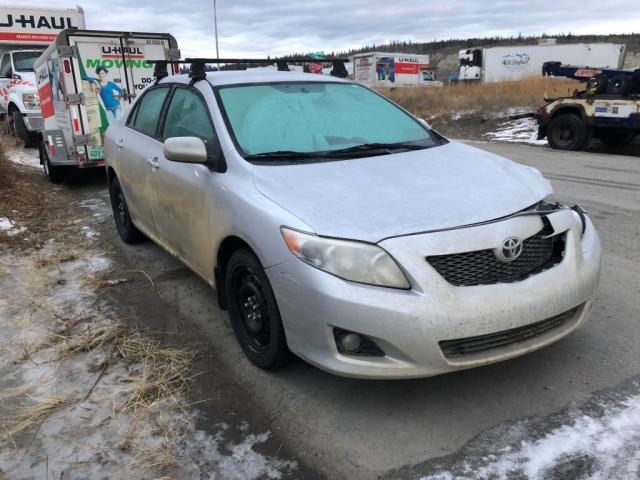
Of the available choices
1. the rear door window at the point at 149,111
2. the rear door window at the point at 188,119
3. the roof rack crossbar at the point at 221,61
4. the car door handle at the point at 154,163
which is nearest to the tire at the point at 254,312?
the rear door window at the point at 188,119

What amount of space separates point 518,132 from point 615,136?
3770 millimetres

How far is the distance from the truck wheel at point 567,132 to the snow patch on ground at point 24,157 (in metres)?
11.6

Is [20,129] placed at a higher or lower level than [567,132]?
higher

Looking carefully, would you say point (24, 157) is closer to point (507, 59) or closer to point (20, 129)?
point (20, 129)

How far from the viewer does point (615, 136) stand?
12.6 m

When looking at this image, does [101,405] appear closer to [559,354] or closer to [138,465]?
[138,465]

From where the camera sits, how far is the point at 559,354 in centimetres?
316

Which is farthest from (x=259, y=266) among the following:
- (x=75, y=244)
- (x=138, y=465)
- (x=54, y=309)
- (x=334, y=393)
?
(x=75, y=244)

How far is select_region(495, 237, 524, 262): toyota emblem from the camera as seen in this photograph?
8.32 ft

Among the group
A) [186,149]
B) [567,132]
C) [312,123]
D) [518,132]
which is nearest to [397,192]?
[312,123]

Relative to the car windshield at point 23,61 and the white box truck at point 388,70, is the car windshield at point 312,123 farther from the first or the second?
the white box truck at point 388,70

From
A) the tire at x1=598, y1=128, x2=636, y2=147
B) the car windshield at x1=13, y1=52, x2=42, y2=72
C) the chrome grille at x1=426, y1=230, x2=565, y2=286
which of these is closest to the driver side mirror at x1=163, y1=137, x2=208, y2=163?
the chrome grille at x1=426, y1=230, x2=565, y2=286

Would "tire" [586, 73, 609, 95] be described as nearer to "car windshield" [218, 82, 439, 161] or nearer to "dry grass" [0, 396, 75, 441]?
"car windshield" [218, 82, 439, 161]

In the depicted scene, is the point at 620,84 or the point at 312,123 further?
the point at 620,84
